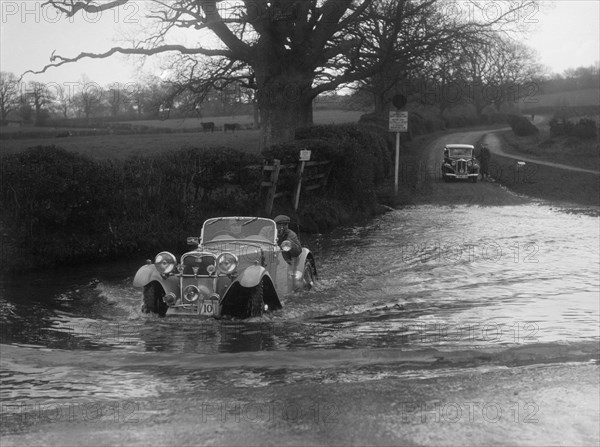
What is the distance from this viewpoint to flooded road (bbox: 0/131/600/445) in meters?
6.13

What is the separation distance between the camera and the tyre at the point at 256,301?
1083 centimetres

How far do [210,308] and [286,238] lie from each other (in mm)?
2622

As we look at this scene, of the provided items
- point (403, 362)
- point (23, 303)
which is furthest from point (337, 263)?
point (403, 362)

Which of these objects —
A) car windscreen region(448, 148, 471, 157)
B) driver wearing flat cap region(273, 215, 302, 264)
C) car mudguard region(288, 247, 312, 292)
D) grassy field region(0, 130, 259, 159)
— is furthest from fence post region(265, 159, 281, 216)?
car windscreen region(448, 148, 471, 157)

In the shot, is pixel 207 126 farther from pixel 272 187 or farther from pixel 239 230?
pixel 239 230

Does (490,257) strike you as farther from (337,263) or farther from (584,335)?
(584,335)

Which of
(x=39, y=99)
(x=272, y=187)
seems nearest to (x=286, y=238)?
(x=272, y=187)

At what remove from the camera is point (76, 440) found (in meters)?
5.84

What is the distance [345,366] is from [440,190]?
2575 centimetres

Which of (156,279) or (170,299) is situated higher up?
(156,279)

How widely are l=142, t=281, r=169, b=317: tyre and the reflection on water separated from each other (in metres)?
0.21

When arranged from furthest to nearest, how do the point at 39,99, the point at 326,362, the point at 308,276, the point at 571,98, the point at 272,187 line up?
1. the point at 571,98
2. the point at 39,99
3. the point at 272,187
4. the point at 308,276
5. the point at 326,362

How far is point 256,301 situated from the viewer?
35.8ft

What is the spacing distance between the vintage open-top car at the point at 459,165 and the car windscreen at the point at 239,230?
85.5ft
